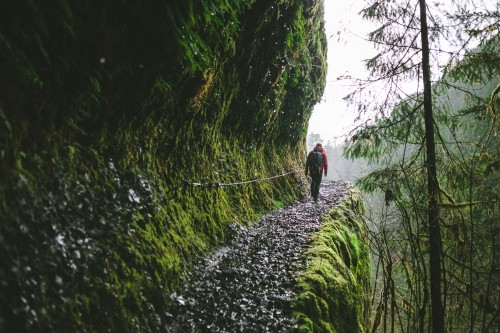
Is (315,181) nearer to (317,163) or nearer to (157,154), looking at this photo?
(317,163)

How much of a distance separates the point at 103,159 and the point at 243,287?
2728 mm

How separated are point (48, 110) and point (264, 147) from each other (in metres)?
9.04

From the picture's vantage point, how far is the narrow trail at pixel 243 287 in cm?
372

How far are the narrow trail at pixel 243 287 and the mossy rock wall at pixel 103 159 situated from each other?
1.01 ft

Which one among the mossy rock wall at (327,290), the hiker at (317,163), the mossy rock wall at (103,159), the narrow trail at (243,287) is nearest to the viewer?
the mossy rock wall at (103,159)

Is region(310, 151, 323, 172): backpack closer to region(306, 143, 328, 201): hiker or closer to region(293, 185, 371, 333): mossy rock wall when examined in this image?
region(306, 143, 328, 201): hiker

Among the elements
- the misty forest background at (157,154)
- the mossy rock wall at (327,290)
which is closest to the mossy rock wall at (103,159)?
the misty forest background at (157,154)

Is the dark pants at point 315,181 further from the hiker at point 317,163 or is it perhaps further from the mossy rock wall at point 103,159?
the mossy rock wall at point 103,159

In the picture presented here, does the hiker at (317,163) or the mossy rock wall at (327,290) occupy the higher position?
the hiker at (317,163)

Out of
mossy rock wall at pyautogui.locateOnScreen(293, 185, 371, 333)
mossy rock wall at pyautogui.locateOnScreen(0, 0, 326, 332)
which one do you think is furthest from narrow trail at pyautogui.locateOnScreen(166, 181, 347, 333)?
mossy rock wall at pyautogui.locateOnScreen(0, 0, 326, 332)

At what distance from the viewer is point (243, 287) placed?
4566 millimetres

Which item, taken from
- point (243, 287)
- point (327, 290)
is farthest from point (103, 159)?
point (327, 290)

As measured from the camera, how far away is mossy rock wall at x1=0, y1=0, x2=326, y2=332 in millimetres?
2420

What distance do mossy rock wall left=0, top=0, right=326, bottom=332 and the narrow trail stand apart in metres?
0.31
